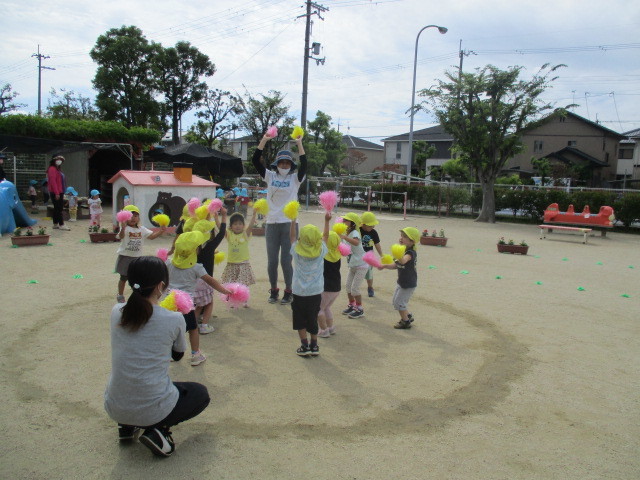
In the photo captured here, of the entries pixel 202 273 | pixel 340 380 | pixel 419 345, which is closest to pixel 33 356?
pixel 202 273

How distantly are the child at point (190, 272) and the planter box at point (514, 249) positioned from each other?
34.3 ft

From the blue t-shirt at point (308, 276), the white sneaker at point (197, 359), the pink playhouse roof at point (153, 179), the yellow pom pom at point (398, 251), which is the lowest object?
the white sneaker at point (197, 359)

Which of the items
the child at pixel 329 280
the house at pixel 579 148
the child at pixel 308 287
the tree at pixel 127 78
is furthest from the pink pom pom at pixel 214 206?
the house at pixel 579 148

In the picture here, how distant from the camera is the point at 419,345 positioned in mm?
5500

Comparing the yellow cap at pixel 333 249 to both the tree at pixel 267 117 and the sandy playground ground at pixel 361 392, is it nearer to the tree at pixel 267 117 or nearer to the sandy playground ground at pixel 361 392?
the sandy playground ground at pixel 361 392

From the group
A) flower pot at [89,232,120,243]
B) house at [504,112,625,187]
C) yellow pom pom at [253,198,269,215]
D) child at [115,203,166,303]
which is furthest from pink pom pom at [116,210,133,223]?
house at [504,112,625,187]

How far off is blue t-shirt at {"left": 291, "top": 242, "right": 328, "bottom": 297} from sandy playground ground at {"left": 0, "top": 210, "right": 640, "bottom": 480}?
68 centimetres

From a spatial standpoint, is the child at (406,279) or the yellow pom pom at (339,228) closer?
the yellow pom pom at (339,228)

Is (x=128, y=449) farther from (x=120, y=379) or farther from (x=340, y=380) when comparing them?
(x=340, y=380)

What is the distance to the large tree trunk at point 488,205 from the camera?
25.3 m

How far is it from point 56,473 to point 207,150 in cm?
1849

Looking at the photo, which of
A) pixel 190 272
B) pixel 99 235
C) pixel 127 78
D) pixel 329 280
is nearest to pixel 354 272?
pixel 329 280

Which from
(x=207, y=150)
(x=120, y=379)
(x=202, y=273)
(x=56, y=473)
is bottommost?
(x=56, y=473)

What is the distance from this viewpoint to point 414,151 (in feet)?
179
